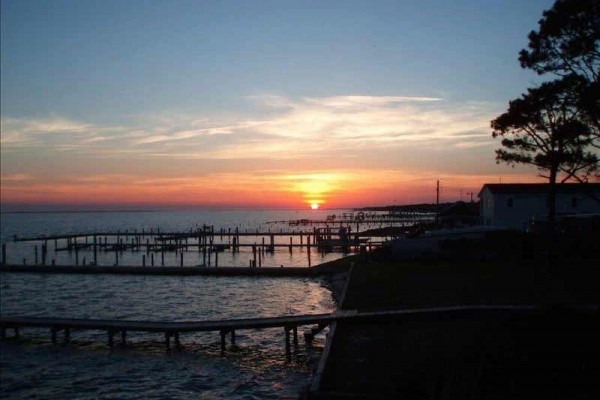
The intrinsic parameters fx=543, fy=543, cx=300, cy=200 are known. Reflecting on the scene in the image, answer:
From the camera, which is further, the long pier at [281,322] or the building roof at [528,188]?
the building roof at [528,188]

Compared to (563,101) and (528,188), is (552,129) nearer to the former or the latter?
(563,101)

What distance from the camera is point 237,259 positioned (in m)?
59.5

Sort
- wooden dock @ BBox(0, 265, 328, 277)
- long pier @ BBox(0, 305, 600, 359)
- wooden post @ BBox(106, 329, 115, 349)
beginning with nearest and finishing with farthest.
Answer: long pier @ BBox(0, 305, 600, 359), wooden post @ BBox(106, 329, 115, 349), wooden dock @ BBox(0, 265, 328, 277)

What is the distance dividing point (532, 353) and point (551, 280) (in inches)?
406

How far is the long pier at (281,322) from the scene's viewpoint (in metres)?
14.9

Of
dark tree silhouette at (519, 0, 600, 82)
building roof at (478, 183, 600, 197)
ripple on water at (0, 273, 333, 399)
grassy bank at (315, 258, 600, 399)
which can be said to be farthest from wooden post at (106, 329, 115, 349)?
building roof at (478, 183, 600, 197)

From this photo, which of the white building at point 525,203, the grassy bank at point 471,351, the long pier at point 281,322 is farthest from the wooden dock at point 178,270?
the grassy bank at point 471,351

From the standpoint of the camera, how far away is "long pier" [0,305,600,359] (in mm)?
14852

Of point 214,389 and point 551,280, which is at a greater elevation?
point 551,280

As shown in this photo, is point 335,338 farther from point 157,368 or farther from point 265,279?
point 265,279

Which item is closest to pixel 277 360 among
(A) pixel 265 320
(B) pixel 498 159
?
(A) pixel 265 320

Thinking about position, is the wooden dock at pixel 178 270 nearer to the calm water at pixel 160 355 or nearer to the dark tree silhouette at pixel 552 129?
the calm water at pixel 160 355

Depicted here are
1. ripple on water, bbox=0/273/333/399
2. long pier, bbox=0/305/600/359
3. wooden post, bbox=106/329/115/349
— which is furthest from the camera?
wooden post, bbox=106/329/115/349

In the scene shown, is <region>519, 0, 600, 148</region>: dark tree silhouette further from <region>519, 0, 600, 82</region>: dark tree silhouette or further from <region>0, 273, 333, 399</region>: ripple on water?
<region>0, 273, 333, 399</region>: ripple on water
